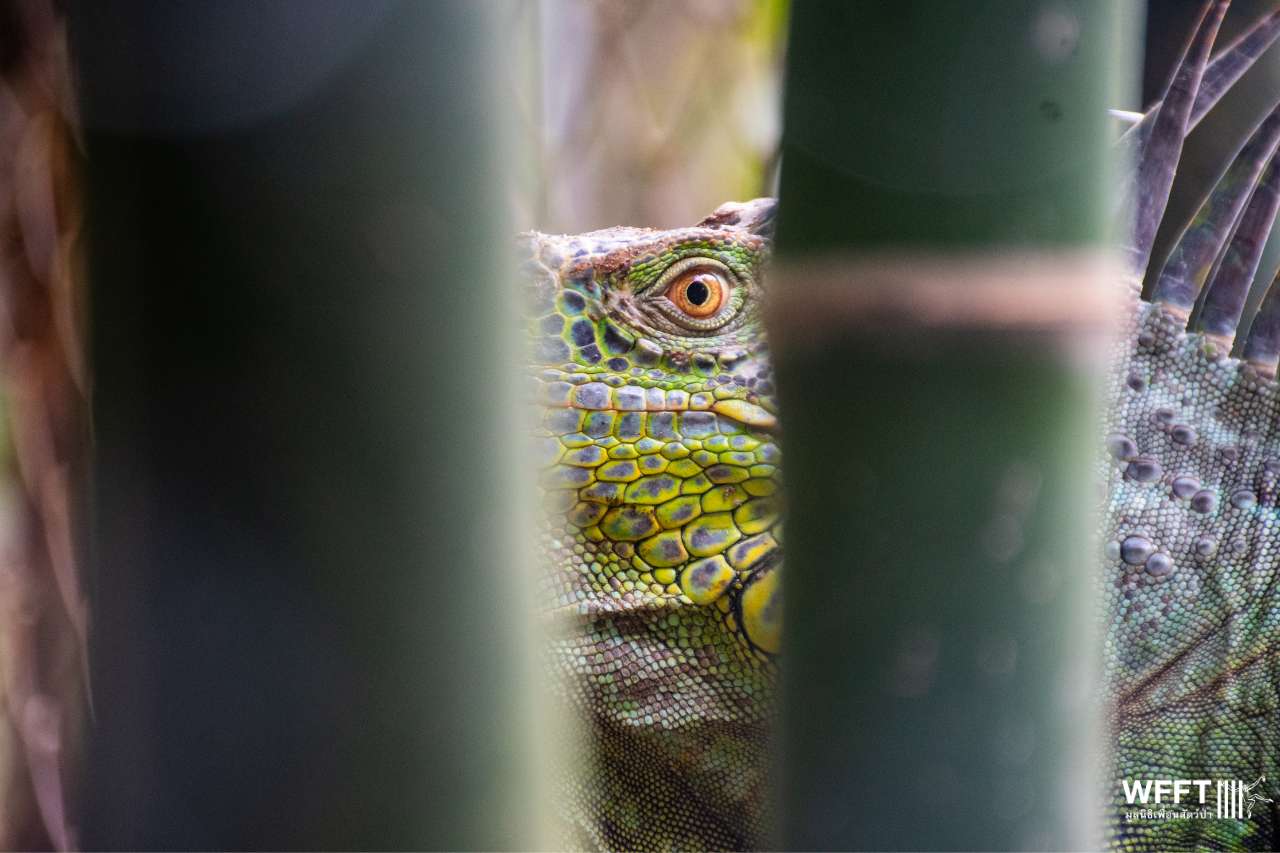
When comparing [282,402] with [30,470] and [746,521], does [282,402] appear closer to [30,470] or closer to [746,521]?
[30,470]

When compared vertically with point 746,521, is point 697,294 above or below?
above

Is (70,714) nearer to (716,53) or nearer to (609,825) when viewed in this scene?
(609,825)

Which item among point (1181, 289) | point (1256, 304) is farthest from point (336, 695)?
point (1256, 304)

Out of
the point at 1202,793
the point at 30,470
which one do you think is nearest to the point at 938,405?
the point at 30,470

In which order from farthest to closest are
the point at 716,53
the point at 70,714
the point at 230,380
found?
the point at 716,53, the point at 70,714, the point at 230,380

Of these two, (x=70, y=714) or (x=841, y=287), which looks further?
(x=70, y=714)

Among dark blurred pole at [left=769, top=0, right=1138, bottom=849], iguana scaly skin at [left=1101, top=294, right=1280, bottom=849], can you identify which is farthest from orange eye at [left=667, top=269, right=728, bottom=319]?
dark blurred pole at [left=769, top=0, right=1138, bottom=849]

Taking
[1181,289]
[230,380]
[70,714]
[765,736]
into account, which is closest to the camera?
[230,380]

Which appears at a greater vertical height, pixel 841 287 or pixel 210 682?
pixel 841 287
